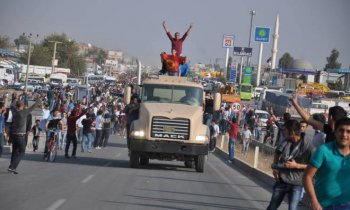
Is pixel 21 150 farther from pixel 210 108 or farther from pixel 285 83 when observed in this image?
pixel 285 83

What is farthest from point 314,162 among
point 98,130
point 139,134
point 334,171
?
point 98,130

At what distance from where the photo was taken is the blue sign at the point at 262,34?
7837 cm

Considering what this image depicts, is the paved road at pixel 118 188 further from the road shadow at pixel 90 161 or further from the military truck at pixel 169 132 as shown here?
the military truck at pixel 169 132

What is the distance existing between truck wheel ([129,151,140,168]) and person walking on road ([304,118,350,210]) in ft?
48.5

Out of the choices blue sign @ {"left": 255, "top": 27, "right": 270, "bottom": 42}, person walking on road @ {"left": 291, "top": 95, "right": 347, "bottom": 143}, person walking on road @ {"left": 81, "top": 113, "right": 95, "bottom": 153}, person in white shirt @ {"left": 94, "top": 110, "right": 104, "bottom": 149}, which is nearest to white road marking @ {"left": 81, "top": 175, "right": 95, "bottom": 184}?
person walking on road @ {"left": 291, "top": 95, "right": 347, "bottom": 143}

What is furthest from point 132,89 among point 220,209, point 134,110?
point 220,209

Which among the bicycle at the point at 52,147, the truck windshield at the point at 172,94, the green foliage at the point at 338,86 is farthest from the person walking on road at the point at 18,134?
the green foliage at the point at 338,86

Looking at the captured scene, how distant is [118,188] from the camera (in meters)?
16.4

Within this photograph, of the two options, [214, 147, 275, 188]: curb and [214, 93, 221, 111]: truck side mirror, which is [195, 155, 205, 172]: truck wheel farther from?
[214, 147, 275, 188]: curb

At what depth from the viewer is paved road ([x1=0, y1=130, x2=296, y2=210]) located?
44.5 ft

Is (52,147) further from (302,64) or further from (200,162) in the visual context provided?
(302,64)

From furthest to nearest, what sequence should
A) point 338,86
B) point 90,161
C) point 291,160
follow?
1. point 338,86
2. point 90,161
3. point 291,160

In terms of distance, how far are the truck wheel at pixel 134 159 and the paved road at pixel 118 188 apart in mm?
251

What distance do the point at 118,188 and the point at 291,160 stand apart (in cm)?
663
